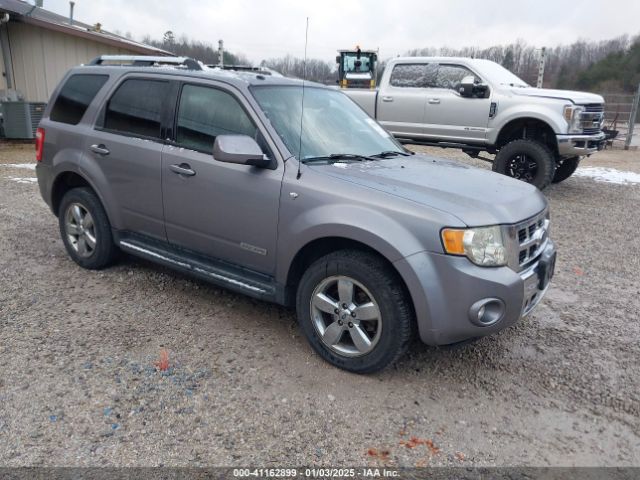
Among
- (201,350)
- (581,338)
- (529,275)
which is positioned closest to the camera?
(529,275)

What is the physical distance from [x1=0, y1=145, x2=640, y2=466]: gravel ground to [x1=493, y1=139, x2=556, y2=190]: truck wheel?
155 inches

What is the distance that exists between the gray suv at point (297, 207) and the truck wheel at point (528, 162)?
4859mm

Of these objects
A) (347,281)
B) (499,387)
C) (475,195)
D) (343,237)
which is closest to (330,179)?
(343,237)

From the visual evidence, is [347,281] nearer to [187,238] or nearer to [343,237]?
[343,237]

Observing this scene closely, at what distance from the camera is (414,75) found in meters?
9.84

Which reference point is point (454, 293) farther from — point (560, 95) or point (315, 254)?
point (560, 95)

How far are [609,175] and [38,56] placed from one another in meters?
14.4

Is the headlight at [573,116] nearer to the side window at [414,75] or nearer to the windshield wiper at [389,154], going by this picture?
the side window at [414,75]

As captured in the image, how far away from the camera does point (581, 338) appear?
3.86 metres

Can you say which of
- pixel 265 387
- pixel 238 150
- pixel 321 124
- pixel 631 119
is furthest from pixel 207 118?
pixel 631 119

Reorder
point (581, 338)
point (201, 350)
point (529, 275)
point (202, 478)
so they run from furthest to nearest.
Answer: point (581, 338)
point (201, 350)
point (529, 275)
point (202, 478)

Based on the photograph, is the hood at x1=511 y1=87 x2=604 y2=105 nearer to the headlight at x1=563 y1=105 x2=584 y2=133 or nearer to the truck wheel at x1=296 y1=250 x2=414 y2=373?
the headlight at x1=563 y1=105 x2=584 y2=133

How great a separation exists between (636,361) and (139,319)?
11.6ft

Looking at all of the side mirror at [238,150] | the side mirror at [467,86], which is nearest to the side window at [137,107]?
the side mirror at [238,150]
